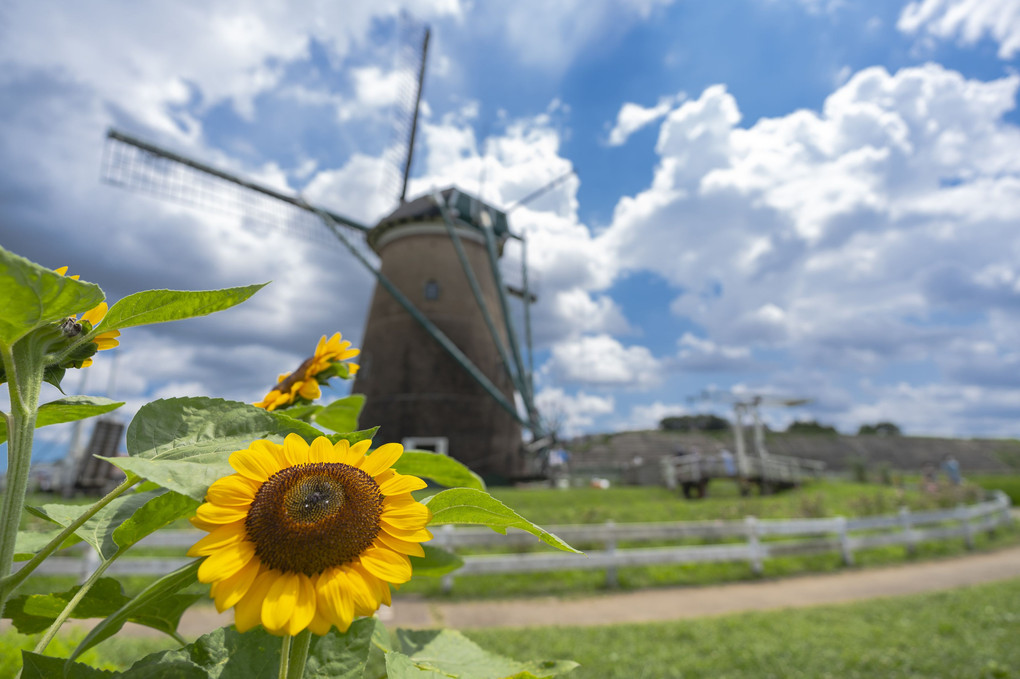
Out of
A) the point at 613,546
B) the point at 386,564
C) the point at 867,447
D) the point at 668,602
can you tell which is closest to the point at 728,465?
the point at 613,546

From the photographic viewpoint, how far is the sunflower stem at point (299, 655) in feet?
2.04

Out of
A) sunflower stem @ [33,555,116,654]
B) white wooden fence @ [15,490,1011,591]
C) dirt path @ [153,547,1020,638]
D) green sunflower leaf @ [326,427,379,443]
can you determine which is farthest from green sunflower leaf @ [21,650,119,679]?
white wooden fence @ [15,490,1011,591]

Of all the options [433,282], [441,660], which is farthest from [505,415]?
[441,660]

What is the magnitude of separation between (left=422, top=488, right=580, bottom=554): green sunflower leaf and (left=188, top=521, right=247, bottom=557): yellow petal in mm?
217

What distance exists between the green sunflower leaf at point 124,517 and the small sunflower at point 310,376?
0.26 m

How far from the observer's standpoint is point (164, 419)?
71 cm

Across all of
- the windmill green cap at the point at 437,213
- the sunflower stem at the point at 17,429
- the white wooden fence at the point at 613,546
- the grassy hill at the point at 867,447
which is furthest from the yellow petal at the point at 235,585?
the grassy hill at the point at 867,447

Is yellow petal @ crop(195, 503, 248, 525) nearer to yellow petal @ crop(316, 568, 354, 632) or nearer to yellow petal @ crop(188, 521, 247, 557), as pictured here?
yellow petal @ crop(188, 521, 247, 557)

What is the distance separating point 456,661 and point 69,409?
684mm

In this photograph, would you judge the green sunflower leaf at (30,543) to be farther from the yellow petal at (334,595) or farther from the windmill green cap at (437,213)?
the windmill green cap at (437,213)

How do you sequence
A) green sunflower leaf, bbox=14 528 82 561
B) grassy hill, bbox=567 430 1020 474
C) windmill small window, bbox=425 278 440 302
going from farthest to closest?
grassy hill, bbox=567 430 1020 474, windmill small window, bbox=425 278 440 302, green sunflower leaf, bbox=14 528 82 561

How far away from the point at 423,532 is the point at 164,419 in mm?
362

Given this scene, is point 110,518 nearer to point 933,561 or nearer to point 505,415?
point 933,561

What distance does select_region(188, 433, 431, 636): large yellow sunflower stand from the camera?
1.93 feet
